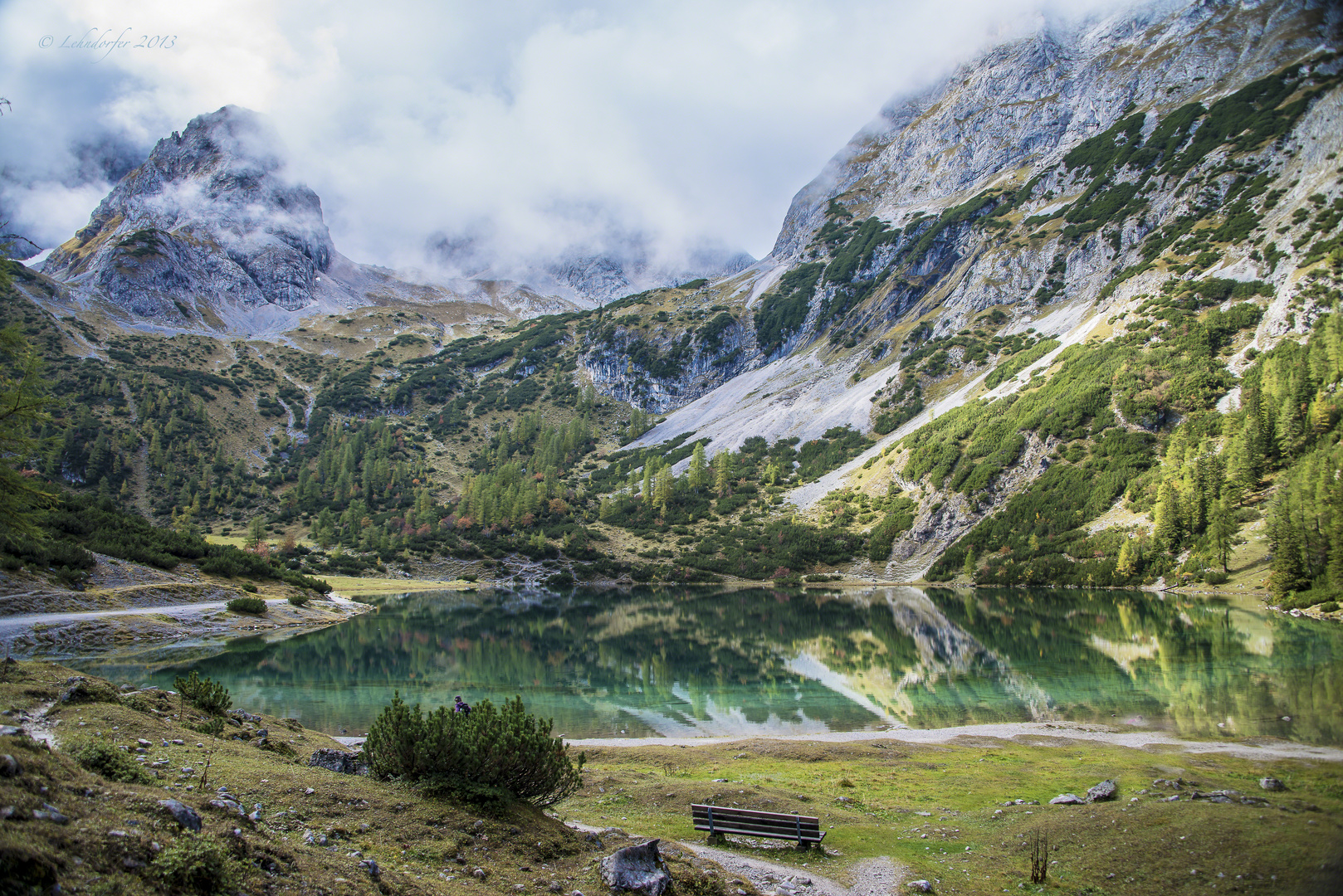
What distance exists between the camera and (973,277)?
129375 millimetres

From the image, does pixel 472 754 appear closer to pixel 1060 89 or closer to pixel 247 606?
pixel 247 606

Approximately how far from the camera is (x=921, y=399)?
112562mm

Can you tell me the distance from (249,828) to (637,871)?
4.84 m

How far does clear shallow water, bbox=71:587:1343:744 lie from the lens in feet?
78.8

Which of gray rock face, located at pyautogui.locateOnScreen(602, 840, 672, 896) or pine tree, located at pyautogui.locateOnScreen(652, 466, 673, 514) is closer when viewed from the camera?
gray rock face, located at pyautogui.locateOnScreen(602, 840, 672, 896)

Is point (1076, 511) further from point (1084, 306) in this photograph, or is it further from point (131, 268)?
point (131, 268)

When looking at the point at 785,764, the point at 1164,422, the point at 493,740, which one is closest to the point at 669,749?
the point at 785,764

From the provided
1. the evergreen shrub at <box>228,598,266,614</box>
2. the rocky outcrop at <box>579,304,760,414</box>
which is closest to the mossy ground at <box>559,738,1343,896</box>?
the evergreen shrub at <box>228,598,266,614</box>

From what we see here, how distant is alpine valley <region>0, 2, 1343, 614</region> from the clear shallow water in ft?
36.5

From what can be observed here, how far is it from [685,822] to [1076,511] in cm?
7415

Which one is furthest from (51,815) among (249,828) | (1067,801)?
(1067,801)

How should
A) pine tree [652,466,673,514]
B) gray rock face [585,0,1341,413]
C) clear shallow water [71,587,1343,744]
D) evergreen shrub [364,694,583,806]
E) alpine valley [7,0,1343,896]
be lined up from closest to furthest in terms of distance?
alpine valley [7,0,1343,896]
evergreen shrub [364,694,583,806]
clear shallow water [71,587,1343,744]
gray rock face [585,0,1341,413]
pine tree [652,466,673,514]

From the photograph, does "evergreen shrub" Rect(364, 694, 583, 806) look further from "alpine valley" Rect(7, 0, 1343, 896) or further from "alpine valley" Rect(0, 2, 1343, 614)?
"alpine valley" Rect(0, 2, 1343, 614)

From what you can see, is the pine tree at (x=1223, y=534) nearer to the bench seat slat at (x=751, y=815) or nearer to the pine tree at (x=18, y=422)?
the bench seat slat at (x=751, y=815)
